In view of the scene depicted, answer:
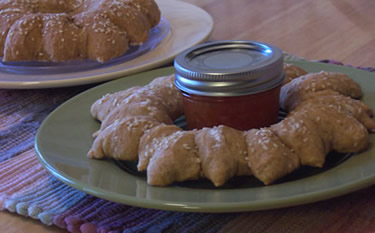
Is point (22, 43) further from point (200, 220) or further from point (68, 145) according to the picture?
point (200, 220)

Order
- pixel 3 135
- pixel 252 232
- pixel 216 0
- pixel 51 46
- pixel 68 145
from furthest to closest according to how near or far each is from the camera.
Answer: pixel 216 0 < pixel 51 46 < pixel 3 135 < pixel 68 145 < pixel 252 232

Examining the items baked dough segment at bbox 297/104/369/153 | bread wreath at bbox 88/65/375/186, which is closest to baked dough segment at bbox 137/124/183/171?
bread wreath at bbox 88/65/375/186

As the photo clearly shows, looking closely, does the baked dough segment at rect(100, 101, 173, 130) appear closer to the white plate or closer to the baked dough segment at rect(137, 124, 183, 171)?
the baked dough segment at rect(137, 124, 183, 171)

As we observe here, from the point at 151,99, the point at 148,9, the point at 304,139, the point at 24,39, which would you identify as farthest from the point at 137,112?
the point at 148,9

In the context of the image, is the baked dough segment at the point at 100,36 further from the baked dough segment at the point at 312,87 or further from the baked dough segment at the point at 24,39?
the baked dough segment at the point at 312,87

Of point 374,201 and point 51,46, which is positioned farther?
point 51,46

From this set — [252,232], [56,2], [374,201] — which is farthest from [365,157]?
[56,2]

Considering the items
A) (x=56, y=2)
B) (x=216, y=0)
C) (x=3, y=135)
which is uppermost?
(x=56, y=2)
